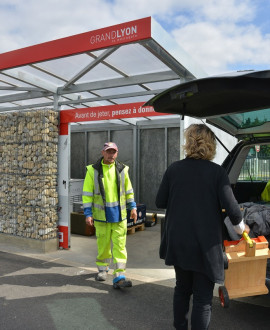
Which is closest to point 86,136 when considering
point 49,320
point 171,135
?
point 171,135

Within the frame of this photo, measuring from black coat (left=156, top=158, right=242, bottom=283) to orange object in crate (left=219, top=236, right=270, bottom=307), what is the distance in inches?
10.8

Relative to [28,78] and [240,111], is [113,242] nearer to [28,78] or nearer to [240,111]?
[240,111]

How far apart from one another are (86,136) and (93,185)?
6460mm

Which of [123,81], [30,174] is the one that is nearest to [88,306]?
[30,174]

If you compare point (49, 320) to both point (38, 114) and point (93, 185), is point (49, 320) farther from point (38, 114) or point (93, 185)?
point (38, 114)

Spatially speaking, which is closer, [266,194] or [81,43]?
[81,43]

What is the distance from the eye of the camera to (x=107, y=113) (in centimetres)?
536

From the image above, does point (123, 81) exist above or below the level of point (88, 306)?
above

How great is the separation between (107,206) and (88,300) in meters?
1.12

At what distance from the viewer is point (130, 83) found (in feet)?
18.2

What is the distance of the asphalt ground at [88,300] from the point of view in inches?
125

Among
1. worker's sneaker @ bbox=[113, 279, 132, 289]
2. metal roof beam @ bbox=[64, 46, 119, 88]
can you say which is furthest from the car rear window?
worker's sneaker @ bbox=[113, 279, 132, 289]

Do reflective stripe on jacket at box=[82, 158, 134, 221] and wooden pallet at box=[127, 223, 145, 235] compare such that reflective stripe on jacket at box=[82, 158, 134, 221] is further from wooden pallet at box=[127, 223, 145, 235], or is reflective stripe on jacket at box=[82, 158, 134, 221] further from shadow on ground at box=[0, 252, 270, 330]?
wooden pallet at box=[127, 223, 145, 235]

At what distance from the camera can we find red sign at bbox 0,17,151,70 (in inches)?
159
